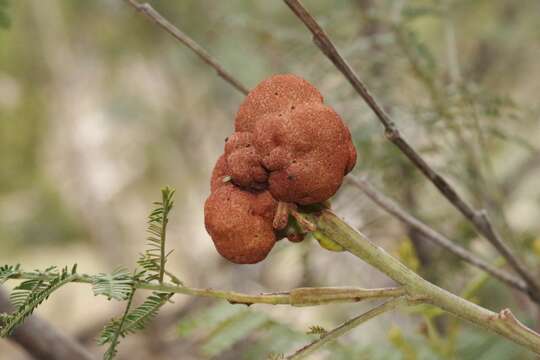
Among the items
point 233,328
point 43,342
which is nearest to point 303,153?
point 233,328

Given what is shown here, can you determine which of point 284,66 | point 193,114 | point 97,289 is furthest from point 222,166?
point 193,114

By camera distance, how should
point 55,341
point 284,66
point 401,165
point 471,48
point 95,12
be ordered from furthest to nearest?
point 95,12 < point 471,48 < point 284,66 < point 401,165 < point 55,341

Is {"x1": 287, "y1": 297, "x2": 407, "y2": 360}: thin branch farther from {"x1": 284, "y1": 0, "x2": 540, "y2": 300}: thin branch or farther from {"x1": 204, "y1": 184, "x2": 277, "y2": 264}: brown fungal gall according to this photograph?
{"x1": 284, "y1": 0, "x2": 540, "y2": 300}: thin branch

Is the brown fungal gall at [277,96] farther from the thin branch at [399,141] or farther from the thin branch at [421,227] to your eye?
the thin branch at [421,227]

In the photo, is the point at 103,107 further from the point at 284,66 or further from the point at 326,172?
the point at 326,172

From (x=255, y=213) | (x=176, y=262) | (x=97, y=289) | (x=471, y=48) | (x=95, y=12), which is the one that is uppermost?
(x=95, y=12)
